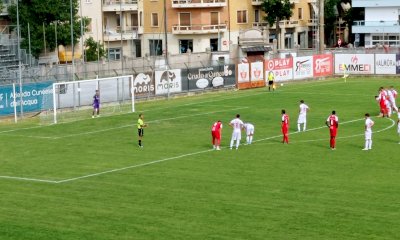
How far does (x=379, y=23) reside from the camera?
120125mm

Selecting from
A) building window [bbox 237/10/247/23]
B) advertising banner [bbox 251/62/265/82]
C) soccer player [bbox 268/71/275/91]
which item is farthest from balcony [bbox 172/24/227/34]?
soccer player [bbox 268/71/275/91]

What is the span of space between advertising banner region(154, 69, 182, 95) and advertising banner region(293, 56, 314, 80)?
14.7 m

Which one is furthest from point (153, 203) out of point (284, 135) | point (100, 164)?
point (284, 135)

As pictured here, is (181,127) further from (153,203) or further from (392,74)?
(392,74)

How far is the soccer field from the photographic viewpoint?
104 ft

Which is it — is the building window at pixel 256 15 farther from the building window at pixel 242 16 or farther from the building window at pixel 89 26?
the building window at pixel 89 26

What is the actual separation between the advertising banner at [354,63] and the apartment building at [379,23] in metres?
30.4

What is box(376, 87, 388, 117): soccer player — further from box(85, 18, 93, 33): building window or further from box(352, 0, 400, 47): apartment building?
box(352, 0, 400, 47): apartment building

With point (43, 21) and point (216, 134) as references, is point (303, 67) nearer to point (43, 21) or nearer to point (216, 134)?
point (43, 21)

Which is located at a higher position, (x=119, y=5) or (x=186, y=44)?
(x=119, y=5)

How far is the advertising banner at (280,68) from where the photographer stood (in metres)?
83.4

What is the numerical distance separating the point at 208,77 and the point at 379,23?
157ft

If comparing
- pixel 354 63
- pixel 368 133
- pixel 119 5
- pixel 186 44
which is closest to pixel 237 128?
pixel 368 133

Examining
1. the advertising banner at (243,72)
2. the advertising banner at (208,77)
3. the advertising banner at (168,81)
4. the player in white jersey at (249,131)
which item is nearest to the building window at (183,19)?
the advertising banner at (243,72)
